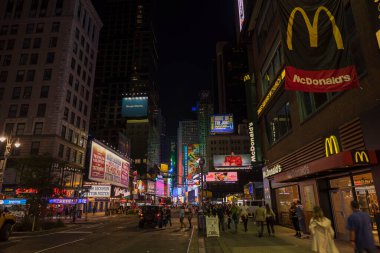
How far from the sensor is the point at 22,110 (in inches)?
1944

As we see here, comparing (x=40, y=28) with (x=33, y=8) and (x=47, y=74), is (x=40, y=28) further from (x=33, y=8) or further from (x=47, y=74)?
(x=47, y=74)

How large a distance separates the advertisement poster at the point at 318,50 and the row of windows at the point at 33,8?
5846 cm

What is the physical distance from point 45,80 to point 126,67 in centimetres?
10943

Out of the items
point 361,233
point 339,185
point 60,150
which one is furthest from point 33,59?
point 361,233

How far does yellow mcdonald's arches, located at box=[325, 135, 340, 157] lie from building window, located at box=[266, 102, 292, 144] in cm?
626

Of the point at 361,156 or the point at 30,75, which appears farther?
the point at 30,75

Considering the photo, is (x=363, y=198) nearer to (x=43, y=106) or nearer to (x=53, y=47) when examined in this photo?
(x=43, y=106)

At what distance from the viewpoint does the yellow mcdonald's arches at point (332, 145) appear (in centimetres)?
1219

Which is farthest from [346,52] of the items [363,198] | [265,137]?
[265,137]

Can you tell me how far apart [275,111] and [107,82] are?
14174 centimetres

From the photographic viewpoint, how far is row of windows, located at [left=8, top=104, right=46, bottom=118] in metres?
48.9

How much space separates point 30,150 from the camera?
4625cm

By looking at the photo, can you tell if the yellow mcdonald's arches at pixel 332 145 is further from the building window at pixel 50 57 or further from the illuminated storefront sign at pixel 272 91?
the building window at pixel 50 57

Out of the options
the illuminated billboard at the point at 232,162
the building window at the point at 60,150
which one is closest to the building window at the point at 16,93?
the building window at the point at 60,150
